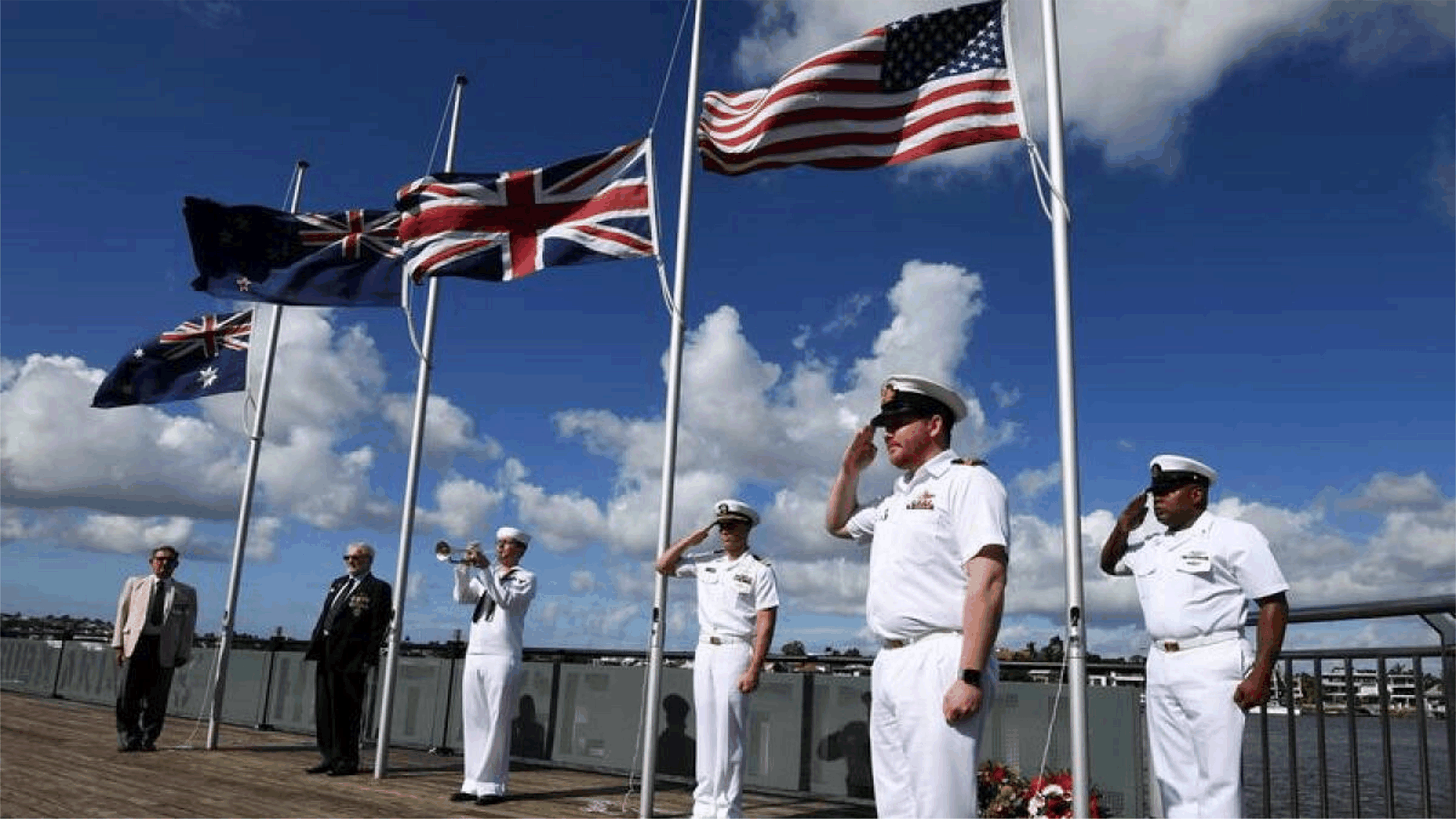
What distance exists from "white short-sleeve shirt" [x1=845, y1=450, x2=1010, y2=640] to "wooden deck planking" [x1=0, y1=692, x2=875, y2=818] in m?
3.98

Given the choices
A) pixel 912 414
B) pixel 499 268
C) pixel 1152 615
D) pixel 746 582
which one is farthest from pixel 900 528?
pixel 499 268

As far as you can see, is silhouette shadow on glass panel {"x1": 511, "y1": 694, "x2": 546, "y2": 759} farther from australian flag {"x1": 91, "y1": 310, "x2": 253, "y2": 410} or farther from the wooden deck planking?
australian flag {"x1": 91, "y1": 310, "x2": 253, "y2": 410}

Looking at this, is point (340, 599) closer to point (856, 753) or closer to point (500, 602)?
point (500, 602)

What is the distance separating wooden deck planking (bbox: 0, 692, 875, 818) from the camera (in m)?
6.43

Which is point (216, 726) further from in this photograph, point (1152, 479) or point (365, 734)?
point (1152, 479)

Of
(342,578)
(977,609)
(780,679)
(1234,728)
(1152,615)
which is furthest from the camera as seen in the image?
(342,578)

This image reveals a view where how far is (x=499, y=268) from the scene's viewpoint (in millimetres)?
8328

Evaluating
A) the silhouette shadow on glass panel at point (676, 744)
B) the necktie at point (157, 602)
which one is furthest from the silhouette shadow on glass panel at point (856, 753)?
the necktie at point (157, 602)

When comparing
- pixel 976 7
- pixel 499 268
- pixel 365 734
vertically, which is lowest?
pixel 365 734

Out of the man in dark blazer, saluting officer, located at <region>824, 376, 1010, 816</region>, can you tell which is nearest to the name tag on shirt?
saluting officer, located at <region>824, 376, 1010, 816</region>

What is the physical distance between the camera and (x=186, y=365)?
38.6ft

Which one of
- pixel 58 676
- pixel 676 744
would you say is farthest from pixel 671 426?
pixel 58 676

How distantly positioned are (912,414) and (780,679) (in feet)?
16.8

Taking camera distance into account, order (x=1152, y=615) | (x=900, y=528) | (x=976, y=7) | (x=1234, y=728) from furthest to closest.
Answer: (x=976, y=7) → (x=1152, y=615) → (x=1234, y=728) → (x=900, y=528)
